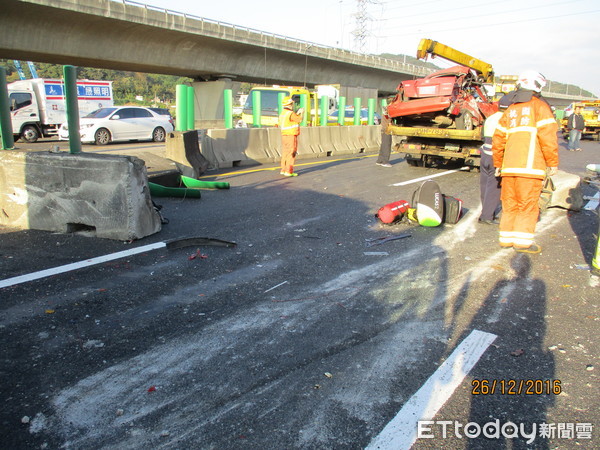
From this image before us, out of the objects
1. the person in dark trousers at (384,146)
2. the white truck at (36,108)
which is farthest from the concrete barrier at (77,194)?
the white truck at (36,108)

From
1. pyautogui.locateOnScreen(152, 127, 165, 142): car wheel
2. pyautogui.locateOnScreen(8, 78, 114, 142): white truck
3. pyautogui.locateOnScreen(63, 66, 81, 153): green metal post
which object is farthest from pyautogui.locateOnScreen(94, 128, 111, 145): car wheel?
pyautogui.locateOnScreen(63, 66, 81, 153): green metal post

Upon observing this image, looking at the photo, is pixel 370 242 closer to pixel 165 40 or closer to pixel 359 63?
pixel 165 40

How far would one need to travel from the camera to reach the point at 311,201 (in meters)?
8.59

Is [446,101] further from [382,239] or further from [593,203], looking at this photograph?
[382,239]

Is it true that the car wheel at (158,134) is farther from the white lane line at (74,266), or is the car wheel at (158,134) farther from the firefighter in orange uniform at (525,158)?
the firefighter in orange uniform at (525,158)

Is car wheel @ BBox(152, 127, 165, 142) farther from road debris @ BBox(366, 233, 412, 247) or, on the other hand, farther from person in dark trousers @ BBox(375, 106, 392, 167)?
road debris @ BBox(366, 233, 412, 247)

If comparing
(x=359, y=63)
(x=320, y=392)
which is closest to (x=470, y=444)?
(x=320, y=392)

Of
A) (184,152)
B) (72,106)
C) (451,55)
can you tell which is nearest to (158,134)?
(184,152)

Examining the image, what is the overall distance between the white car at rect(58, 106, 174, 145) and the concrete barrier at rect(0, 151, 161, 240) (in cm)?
1355

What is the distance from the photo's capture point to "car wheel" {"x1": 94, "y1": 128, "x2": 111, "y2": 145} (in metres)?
19.9

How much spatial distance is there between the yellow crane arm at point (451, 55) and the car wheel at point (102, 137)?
13493 mm

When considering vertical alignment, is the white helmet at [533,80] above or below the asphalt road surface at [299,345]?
above

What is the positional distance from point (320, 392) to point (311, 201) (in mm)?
5988

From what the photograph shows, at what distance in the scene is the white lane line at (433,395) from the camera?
2391 millimetres
